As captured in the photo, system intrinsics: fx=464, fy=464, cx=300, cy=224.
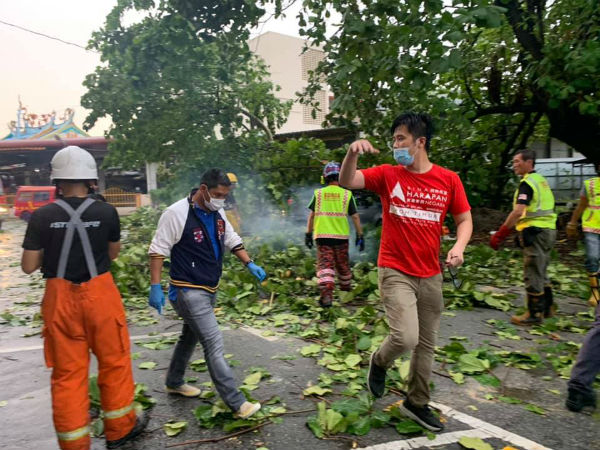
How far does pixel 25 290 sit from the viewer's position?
894cm

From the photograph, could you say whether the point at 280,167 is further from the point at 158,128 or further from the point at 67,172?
the point at 67,172

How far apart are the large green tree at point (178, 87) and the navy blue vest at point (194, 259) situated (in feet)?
23.0

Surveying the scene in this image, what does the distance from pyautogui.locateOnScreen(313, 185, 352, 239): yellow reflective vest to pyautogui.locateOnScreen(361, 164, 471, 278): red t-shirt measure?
10.5 feet

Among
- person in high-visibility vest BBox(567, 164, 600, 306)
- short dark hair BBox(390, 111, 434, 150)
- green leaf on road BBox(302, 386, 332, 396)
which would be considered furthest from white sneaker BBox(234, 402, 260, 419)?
person in high-visibility vest BBox(567, 164, 600, 306)

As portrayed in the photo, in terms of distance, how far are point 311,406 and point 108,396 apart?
5.07 ft

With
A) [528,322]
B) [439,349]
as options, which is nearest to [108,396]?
[439,349]

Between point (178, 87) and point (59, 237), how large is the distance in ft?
28.9

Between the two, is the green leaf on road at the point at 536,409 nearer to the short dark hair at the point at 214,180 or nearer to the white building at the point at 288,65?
the short dark hair at the point at 214,180

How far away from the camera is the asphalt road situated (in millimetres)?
3191

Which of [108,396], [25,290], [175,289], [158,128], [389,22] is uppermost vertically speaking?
[389,22]

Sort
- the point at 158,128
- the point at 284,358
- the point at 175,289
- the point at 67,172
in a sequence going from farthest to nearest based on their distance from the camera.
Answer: the point at 158,128
the point at 284,358
the point at 175,289
the point at 67,172

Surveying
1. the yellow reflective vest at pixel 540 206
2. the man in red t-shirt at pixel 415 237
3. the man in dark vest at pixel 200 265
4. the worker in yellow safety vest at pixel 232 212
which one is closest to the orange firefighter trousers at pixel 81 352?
the man in dark vest at pixel 200 265

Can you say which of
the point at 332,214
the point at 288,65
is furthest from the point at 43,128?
the point at 332,214

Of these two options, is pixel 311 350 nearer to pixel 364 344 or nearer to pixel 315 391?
pixel 364 344
